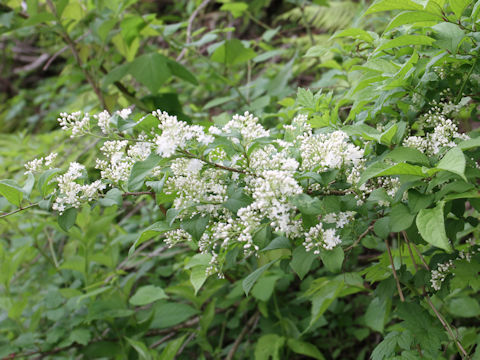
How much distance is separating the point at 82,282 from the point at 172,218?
1230mm

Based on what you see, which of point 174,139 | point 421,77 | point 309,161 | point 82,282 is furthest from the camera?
point 82,282

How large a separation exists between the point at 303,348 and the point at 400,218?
99 cm

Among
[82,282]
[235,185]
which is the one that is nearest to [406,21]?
[235,185]

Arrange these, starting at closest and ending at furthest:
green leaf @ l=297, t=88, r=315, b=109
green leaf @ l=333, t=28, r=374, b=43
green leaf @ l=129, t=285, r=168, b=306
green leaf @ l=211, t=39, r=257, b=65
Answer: green leaf @ l=333, t=28, r=374, b=43 < green leaf @ l=297, t=88, r=315, b=109 < green leaf @ l=129, t=285, r=168, b=306 < green leaf @ l=211, t=39, r=257, b=65

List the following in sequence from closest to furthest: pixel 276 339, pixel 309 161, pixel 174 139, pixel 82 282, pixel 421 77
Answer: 1. pixel 174 139
2. pixel 309 161
3. pixel 421 77
4. pixel 276 339
5. pixel 82 282

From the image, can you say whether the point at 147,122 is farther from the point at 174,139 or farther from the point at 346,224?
the point at 346,224

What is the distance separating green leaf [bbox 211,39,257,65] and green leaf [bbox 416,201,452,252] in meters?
1.42

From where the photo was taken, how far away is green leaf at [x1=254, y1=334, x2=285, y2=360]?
1.57 meters

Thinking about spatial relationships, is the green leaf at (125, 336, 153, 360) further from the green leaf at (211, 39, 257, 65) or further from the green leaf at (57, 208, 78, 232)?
the green leaf at (211, 39, 257, 65)

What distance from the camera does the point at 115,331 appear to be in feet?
5.51

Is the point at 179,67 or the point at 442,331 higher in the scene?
the point at 179,67

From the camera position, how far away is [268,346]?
5.29ft

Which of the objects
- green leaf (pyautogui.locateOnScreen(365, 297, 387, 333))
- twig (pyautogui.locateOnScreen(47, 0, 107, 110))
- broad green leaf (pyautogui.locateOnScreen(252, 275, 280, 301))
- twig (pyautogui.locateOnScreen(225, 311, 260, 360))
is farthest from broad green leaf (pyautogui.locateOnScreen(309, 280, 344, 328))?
twig (pyautogui.locateOnScreen(47, 0, 107, 110))

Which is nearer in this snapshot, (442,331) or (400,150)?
(400,150)
